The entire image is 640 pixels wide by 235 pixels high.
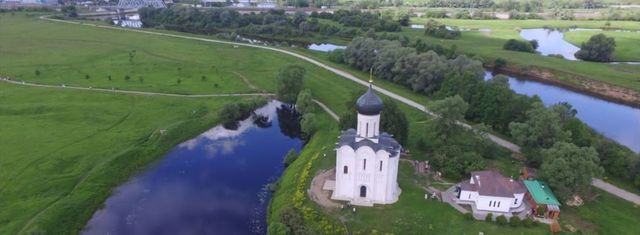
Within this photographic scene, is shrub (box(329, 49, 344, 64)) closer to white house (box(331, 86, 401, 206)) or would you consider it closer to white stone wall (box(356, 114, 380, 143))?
white house (box(331, 86, 401, 206))

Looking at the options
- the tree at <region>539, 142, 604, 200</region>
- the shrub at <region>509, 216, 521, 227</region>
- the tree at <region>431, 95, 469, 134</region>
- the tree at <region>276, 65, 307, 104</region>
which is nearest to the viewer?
the shrub at <region>509, 216, 521, 227</region>

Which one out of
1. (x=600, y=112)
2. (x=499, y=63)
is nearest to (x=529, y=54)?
(x=499, y=63)

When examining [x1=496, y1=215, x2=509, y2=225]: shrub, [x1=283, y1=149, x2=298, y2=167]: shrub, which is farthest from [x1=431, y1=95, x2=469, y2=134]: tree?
[x1=283, y1=149, x2=298, y2=167]: shrub

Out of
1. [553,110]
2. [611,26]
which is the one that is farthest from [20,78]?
[611,26]

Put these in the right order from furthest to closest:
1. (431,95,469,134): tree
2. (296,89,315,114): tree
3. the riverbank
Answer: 1. the riverbank
2. (296,89,315,114): tree
3. (431,95,469,134): tree

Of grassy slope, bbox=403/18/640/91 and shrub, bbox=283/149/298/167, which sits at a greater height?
grassy slope, bbox=403/18/640/91

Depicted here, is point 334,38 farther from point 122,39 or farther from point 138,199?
point 138,199
